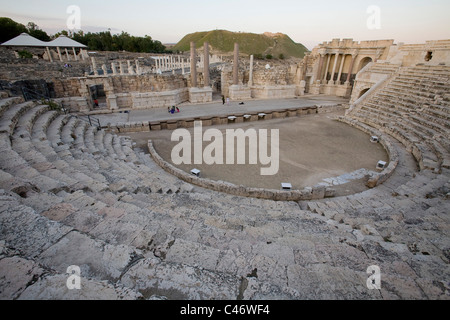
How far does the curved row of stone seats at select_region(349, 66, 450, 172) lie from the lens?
31.5ft

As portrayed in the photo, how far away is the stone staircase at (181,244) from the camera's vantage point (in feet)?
7.63

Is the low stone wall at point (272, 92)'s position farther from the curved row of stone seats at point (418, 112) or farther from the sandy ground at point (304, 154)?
the curved row of stone seats at point (418, 112)

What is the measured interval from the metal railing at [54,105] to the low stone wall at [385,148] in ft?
45.3

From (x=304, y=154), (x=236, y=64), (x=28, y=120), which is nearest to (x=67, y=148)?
(x=28, y=120)

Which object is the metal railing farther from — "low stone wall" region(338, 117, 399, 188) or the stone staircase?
"low stone wall" region(338, 117, 399, 188)

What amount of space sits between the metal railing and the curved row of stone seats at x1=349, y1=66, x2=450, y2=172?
54.6 feet

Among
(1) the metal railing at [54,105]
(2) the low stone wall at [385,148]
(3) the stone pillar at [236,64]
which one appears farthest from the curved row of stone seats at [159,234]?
(3) the stone pillar at [236,64]

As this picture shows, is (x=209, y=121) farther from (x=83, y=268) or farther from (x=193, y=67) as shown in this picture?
(x=83, y=268)

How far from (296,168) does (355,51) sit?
2305 cm

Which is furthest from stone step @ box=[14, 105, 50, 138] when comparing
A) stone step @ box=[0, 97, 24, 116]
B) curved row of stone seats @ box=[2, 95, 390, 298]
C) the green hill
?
the green hill

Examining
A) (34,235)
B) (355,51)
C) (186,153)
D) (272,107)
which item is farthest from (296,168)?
(355,51)

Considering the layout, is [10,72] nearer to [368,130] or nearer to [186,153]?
[186,153]

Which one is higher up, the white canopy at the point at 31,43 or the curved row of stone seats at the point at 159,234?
the white canopy at the point at 31,43
